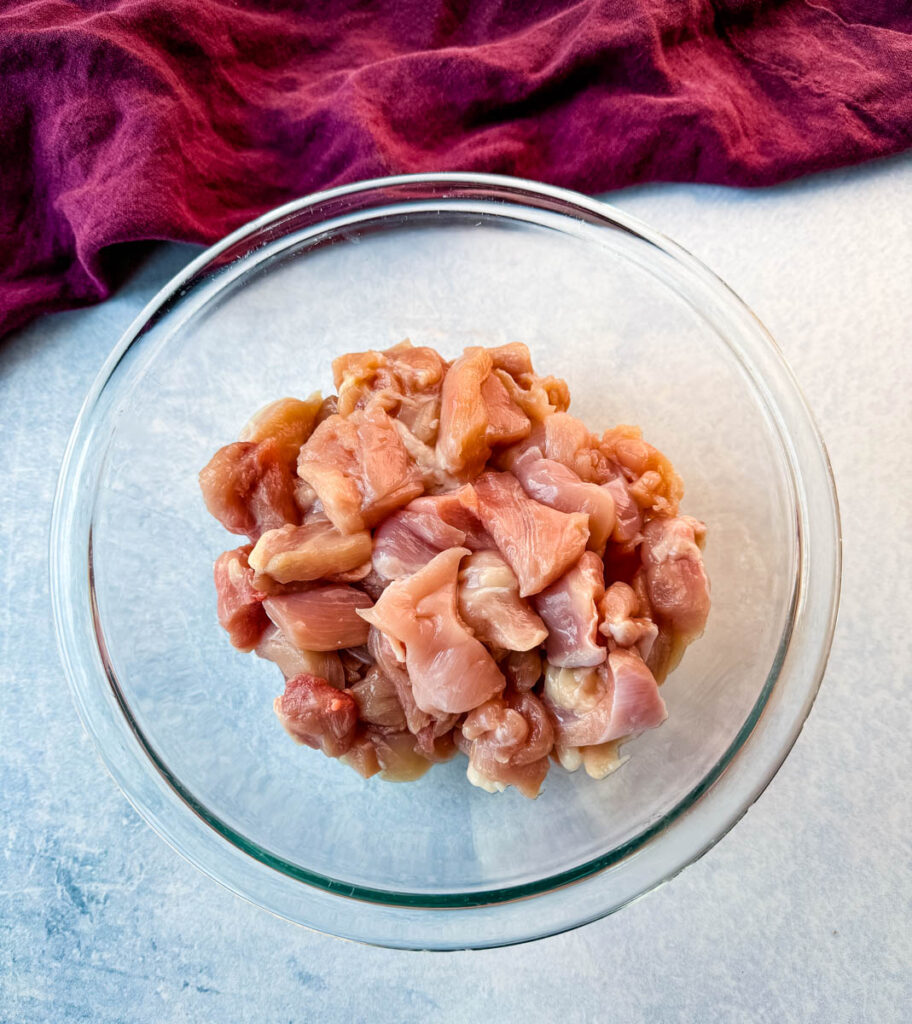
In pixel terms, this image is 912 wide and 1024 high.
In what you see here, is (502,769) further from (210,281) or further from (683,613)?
(210,281)

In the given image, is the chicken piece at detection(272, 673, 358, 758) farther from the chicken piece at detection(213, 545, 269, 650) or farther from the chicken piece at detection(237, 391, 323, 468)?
the chicken piece at detection(237, 391, 323, 468)

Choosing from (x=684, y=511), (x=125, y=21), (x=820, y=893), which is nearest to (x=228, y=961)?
(x=820, y=893)

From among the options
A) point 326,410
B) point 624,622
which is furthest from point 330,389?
point 624,622

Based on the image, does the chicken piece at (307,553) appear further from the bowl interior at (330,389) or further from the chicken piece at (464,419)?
the bowl interior at (330,389)

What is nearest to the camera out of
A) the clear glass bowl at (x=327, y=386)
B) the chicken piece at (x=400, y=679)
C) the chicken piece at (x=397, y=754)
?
the chicken piece at (x=400, y=679)

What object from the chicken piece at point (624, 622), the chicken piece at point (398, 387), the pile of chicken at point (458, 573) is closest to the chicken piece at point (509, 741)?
the pile of chicken at point (458, 573)

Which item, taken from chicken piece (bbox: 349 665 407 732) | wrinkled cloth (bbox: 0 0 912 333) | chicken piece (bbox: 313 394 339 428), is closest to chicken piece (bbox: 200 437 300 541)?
chicken piece (bbox: 313 394 339 428)
